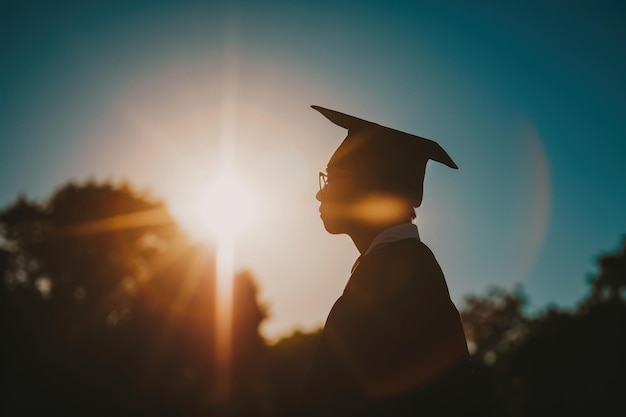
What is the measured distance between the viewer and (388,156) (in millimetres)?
3938

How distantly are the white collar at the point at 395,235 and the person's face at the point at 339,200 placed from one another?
0.30 meters

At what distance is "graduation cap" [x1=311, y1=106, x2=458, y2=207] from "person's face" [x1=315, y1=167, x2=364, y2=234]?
10cm

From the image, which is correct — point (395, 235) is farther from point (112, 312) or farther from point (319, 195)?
point (112, 312)

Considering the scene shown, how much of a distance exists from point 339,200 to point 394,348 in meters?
1.23

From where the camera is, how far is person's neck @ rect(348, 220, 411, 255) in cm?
344

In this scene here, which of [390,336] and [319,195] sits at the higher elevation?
[319,195]

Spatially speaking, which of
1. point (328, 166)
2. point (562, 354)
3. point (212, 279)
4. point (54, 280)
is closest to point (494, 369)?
point (562, 354)

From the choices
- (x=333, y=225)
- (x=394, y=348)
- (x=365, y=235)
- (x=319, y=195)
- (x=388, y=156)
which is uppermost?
(x=388, y=156)

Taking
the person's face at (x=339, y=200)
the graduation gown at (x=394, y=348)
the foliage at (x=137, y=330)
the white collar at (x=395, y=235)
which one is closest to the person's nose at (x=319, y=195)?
the person's face at (x=339, y=200)

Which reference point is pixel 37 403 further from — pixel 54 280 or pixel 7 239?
pixel 7 239

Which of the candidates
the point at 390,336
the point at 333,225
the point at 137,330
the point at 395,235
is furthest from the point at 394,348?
the point at 137,330

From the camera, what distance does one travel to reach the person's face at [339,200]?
3.63 meters

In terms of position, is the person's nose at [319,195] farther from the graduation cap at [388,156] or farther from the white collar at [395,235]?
the white collar at [395,235]

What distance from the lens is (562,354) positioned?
46781 mm
